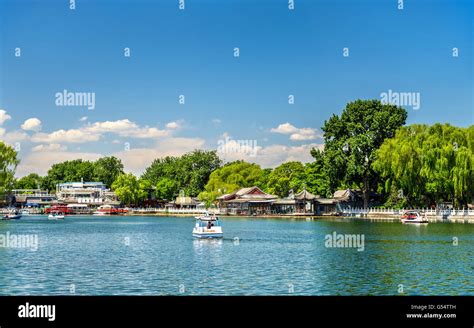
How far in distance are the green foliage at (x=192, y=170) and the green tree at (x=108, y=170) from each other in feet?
69.0

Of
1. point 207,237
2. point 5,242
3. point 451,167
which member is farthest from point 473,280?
point 451,167

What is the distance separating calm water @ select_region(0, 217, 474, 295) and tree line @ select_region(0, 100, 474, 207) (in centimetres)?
2421

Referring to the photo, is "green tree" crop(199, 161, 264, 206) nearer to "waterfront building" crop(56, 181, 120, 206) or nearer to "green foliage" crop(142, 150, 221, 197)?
"green foliage" crop(142, 150, 221, 197)

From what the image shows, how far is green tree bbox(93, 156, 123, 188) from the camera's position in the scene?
165 metres

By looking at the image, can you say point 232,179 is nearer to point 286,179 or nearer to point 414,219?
point 286,179

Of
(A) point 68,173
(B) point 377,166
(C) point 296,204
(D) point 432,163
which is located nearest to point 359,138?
(B) point 377,166

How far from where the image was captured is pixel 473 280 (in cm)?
2472

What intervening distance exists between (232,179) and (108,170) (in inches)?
2140
